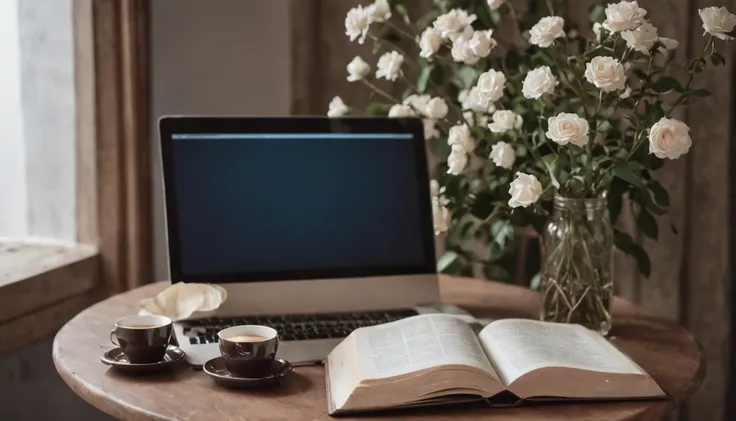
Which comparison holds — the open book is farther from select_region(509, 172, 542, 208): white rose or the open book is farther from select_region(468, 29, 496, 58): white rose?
select_region(468, 29, 496, 58): white rose

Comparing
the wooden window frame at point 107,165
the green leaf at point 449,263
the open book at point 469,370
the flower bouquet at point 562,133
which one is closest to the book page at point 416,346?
the open book at point 469,370

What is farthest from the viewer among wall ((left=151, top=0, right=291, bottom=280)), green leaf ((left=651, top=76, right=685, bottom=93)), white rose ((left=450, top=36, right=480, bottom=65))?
wall ((left=151, top=0, right=291, bottom=280))

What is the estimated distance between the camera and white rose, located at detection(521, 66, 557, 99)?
3.90 ft

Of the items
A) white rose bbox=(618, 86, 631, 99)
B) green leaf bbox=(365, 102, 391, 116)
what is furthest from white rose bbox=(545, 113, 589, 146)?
green leaf bbox=(365, 102, 391, 116)

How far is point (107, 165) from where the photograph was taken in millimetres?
1707

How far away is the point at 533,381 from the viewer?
982 mm

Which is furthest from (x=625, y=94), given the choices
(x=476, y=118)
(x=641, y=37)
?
(x=476, y=118)

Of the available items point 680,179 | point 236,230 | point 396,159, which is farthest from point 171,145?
point 680,179

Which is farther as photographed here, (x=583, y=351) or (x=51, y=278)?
(x=51, y=278)

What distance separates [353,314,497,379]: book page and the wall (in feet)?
2.66

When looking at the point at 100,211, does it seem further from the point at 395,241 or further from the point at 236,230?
the point at 395,241

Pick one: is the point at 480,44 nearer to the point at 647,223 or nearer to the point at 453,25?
the point at 453,25

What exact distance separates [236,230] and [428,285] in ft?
1.02

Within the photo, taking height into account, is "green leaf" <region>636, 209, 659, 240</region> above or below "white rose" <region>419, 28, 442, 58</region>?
below
